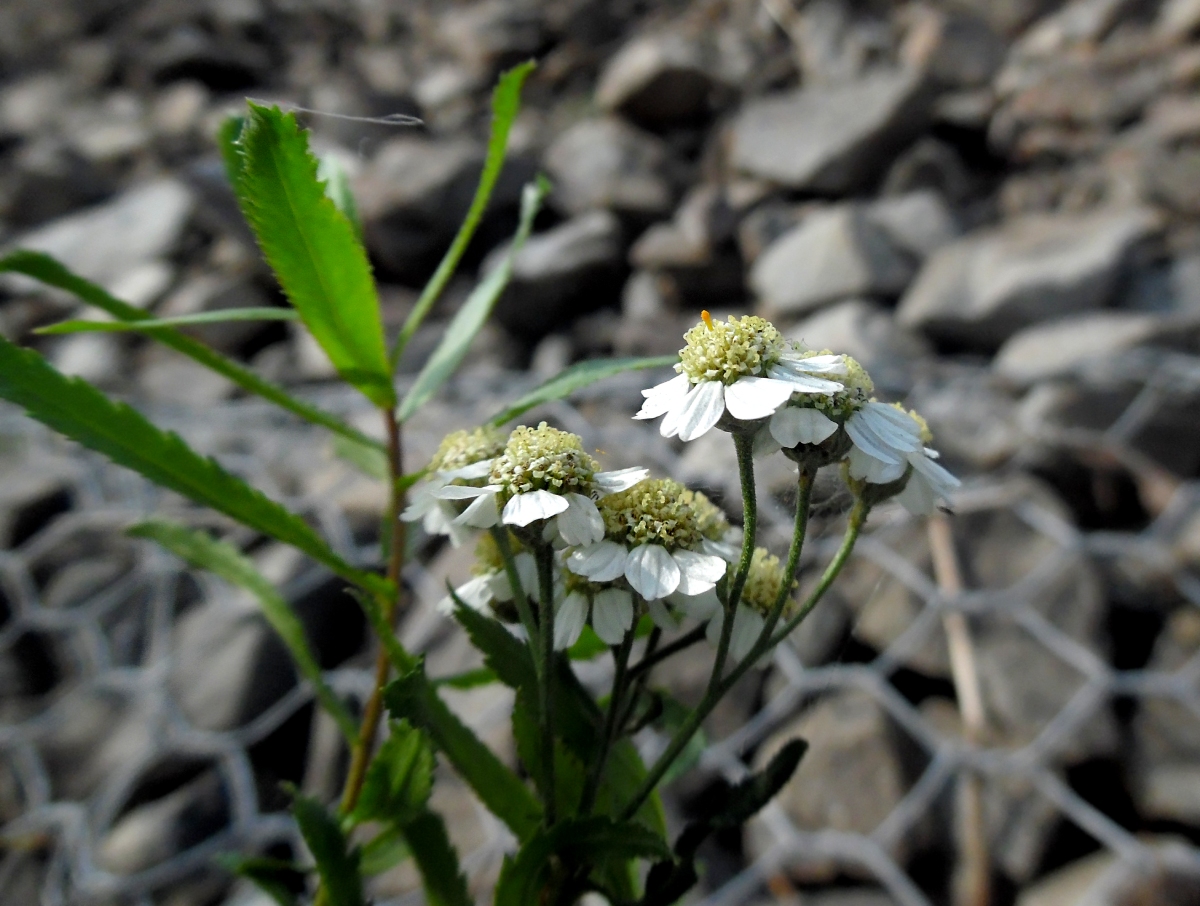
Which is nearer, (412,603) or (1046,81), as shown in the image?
(412,603)

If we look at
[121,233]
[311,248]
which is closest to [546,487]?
[311,248]

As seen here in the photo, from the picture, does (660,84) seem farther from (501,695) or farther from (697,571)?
(697,571)

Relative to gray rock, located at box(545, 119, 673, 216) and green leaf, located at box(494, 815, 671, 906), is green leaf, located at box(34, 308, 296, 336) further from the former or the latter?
gray rock, located at box(545, 119, 673, 216)

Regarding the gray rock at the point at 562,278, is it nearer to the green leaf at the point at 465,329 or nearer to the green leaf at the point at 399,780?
the green leaf at the point at 465,329

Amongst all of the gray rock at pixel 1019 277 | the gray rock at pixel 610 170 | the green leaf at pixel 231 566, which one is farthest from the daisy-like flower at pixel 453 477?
the gray rock at pixel 610 170

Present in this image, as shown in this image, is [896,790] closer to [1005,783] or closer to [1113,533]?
[1005,783]

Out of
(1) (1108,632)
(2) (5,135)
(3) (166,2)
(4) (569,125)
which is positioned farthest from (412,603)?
(3) (166,2)

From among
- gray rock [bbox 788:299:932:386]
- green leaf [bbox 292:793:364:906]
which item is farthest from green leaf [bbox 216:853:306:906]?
gray rock [bbox 788:299:932:386]
